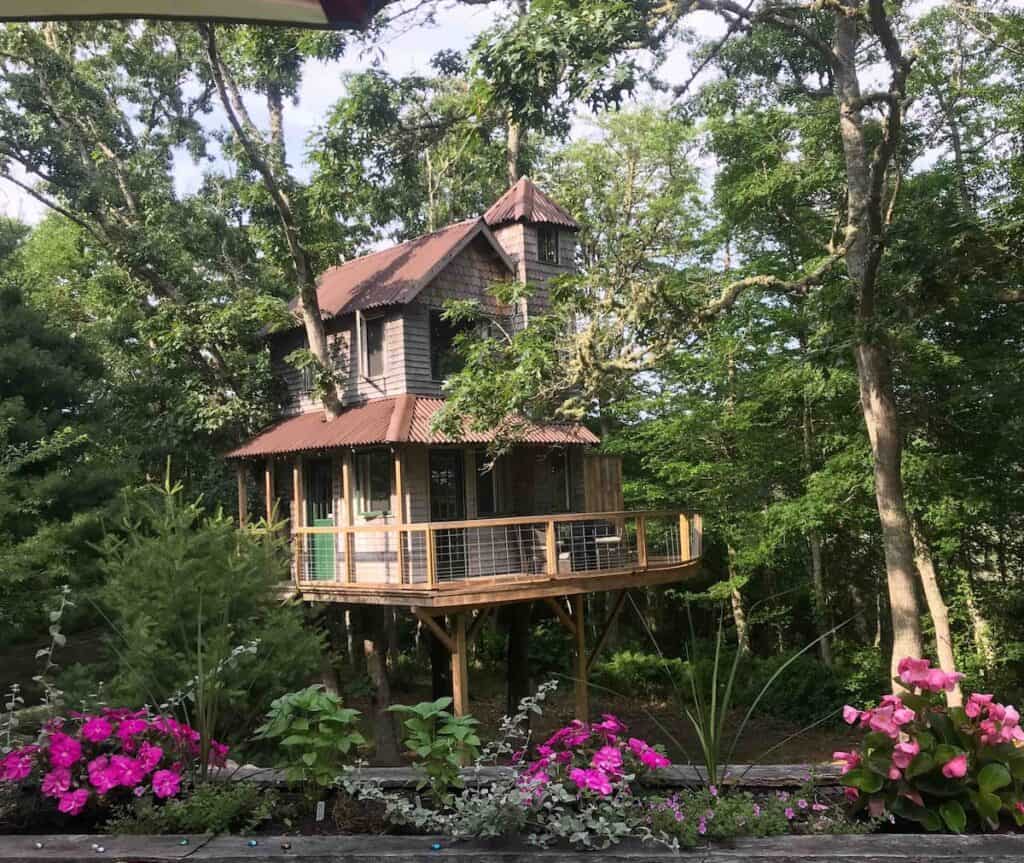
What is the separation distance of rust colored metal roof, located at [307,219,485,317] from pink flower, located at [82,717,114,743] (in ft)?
34.8

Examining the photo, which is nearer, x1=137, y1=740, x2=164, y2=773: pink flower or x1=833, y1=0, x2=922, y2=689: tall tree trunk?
x1=137, y1=740, x2=164, y2=773: pink flower

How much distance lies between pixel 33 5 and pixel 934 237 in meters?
9.45

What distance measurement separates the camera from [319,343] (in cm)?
1470

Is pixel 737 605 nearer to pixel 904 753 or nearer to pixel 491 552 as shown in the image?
pixel 491 552

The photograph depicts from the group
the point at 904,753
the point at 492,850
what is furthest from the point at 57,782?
the point at 904,753

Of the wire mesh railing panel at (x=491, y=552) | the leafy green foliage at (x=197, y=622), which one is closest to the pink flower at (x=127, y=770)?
the leafy green foliage at (x=197, y=622)

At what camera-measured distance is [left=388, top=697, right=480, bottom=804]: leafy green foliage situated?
123 inches

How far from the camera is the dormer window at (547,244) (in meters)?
15.9

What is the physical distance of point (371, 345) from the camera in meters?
14.6

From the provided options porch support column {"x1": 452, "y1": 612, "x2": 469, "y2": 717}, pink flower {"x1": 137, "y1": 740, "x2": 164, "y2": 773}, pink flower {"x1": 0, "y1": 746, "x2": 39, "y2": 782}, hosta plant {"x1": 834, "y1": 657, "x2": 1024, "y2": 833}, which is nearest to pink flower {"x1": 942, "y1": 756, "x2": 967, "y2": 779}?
hosta plant {"x1": 834, "y1": 657, "x2": 1024, "y2": 833}

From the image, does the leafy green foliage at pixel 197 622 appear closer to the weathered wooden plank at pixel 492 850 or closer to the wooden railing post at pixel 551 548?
the weathered wooden plank at pixel 492 850

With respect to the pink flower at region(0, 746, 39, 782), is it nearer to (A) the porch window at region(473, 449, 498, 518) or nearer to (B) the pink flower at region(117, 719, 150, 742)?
(B) the pink flower at region(117, 719, 150, 742)

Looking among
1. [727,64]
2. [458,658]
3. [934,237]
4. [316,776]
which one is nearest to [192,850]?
[316,776]

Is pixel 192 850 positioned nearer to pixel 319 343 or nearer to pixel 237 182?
pixel 319 343
